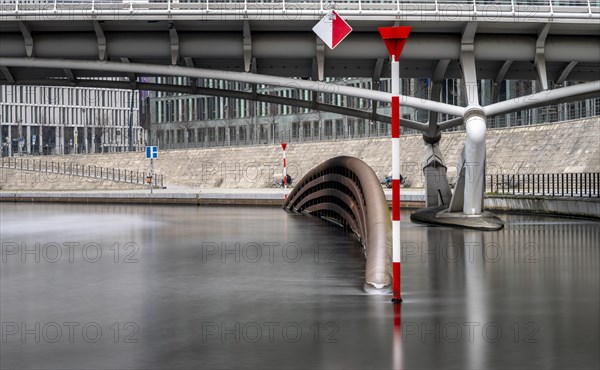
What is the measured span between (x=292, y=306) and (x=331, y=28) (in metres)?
17.8

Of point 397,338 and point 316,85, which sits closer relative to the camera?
point 397,338

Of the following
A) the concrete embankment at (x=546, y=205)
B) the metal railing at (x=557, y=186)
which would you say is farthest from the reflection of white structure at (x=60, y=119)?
the concrete embankment at (x=546, y=205)

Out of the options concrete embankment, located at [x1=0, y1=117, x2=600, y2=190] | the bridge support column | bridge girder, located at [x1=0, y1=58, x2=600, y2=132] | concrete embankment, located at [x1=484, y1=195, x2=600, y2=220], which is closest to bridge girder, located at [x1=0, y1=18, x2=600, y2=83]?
bridge girder, located at [x1=0, y1=58, x2=600, y2=132]

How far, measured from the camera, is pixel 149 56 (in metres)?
33.0

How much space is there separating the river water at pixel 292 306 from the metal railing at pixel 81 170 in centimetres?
7200

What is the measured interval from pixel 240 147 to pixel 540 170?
134ft

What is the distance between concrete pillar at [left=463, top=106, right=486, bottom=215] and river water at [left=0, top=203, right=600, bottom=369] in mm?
5446

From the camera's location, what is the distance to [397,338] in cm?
982

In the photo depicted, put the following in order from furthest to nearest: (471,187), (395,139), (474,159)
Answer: (471,187) → (474,159) → (395,139)

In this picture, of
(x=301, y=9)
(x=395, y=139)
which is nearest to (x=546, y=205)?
(x=301, y=9)

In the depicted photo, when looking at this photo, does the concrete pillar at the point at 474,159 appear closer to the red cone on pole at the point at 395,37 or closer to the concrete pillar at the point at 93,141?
the red cone on pole at the point at 395,37

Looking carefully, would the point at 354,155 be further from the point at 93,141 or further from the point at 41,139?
the point at 41,139

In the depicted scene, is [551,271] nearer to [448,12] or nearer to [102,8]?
[448,12]

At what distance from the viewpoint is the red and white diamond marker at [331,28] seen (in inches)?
1148
